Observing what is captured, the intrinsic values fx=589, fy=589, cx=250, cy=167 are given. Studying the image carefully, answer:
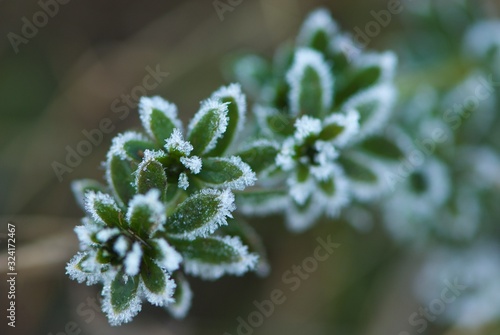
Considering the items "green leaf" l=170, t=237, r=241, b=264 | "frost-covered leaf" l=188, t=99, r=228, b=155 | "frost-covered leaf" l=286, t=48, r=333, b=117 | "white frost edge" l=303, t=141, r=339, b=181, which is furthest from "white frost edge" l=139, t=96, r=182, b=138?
"frost-covered leaf" l=286, t=48, r=333, b=117

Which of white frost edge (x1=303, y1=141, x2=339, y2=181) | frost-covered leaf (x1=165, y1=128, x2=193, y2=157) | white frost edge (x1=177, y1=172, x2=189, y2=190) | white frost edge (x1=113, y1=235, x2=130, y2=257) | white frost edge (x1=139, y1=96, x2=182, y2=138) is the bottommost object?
white frost edge (x1=303, y1=141, x2=339, y2=181)

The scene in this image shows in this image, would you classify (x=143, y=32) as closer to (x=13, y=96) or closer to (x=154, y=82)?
(x=154, y=82)

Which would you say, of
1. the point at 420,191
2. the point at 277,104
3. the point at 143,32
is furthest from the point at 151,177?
the point at 143,32

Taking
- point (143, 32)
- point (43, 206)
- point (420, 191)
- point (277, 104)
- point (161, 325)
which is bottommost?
point (420, 191)

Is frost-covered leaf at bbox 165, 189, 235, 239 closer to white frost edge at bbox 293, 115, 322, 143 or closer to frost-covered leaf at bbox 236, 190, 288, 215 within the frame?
frost-covered leaf at bbox 236, 190, 288, 215

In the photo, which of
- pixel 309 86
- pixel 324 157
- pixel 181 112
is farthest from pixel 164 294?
pixel 181 112

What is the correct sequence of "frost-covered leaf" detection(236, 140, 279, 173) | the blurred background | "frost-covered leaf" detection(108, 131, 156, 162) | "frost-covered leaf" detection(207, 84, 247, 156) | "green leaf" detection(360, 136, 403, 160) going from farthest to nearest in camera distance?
the blurred background, "green leaf" detection(360, 136, 403, 160), "frost-covered leaf" detection(236, 140, 279, 173), "frost-covered leaf" detection(207, 84, 247, 156), "frost-covered leaf" detection(108, 131, 156, 162)
